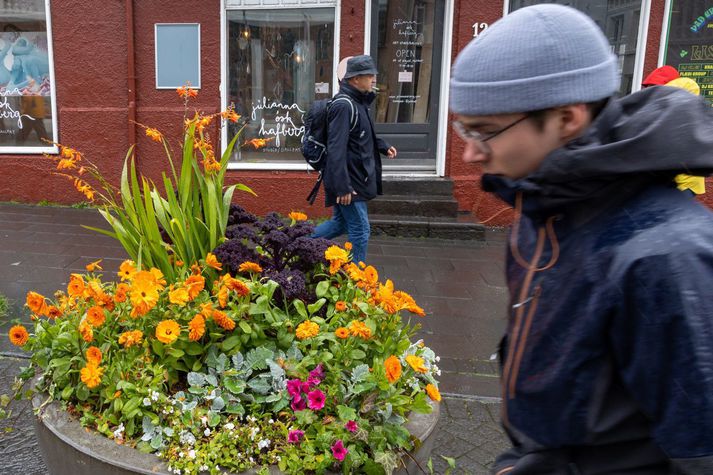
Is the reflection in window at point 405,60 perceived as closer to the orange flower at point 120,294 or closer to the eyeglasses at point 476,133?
the orange flower at point 120,294

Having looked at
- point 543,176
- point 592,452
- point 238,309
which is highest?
point 543,176

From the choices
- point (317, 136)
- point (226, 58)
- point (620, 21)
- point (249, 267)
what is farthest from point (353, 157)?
point (620, 21)

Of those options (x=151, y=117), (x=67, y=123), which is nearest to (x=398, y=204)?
(x=151, y=117)

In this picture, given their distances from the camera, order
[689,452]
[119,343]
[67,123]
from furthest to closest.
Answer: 1. [67,123]
2. [119,343]
3. [689,452]

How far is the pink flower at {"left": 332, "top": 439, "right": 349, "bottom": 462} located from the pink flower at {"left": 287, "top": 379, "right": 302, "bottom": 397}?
0.24 meters

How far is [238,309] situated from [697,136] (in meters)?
1.72

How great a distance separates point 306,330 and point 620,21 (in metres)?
7.35

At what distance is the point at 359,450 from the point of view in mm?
2045

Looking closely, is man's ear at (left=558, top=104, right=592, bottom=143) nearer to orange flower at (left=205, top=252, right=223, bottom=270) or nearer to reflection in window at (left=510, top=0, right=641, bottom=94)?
orange flower at (left=205, top=252, right=223, bottom=270)

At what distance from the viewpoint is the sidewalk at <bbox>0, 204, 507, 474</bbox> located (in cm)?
304

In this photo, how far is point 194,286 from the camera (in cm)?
234

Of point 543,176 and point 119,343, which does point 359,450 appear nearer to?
point 119,343

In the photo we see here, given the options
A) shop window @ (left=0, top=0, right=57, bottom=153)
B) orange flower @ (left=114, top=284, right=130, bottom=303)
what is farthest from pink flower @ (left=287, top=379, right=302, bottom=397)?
shop window @ (left=0, top=0, right=57, bottom=153)

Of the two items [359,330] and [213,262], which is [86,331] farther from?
[359,330]
